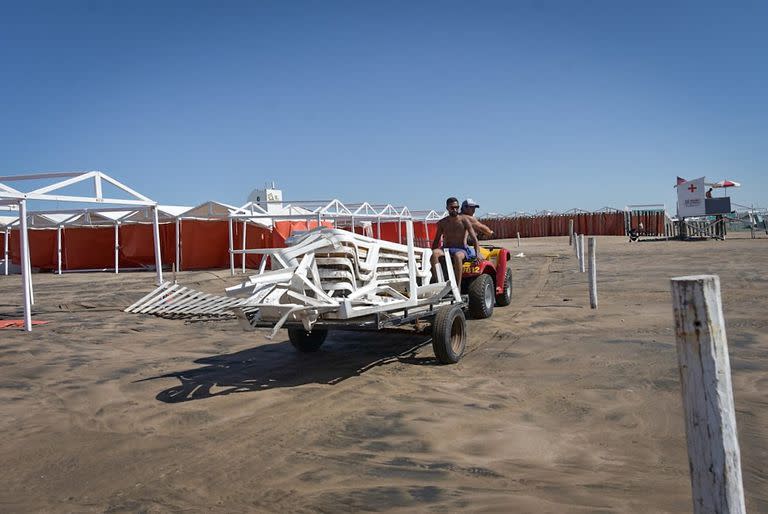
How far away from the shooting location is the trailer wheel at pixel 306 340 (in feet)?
25.5

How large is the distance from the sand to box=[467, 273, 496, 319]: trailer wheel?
1.70ft

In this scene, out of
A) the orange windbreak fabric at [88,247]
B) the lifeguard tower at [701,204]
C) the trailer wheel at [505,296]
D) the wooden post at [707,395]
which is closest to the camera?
the wooden post at [707,395]

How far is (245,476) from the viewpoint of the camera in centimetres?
400

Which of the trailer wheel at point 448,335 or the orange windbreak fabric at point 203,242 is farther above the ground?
the orange windbreak fabric at point 203,242

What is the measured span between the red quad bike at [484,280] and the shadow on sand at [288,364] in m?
1.56

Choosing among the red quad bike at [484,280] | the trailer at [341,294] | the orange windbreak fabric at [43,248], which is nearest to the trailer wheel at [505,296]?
the red quad bike at [484,280]

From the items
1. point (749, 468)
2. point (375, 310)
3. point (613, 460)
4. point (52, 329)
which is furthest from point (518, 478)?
point (52, 329)

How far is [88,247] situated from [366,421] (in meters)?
26.6

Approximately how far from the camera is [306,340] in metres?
7.92

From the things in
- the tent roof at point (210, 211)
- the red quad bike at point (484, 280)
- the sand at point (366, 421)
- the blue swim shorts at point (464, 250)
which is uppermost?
the tent roof at point (210, 211)

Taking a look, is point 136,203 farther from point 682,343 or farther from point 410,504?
point 682,343

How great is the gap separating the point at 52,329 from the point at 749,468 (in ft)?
34.1

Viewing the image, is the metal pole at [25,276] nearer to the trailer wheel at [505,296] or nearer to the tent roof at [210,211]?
the trailer wheel at [505,296]

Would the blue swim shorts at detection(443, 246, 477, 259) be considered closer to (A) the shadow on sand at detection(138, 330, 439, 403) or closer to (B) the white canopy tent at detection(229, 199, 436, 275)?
(A) the shadow on sand at detection(138, 330, 439, 403)
